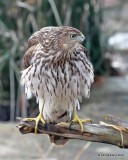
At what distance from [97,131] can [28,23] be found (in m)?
5.02

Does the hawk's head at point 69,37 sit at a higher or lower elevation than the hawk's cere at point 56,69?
higher

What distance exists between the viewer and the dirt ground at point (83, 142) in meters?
6.02

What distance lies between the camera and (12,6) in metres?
7.98

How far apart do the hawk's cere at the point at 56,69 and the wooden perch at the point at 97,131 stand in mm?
208

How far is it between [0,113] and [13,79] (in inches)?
22.7

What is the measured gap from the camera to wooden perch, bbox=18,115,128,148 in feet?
10.3

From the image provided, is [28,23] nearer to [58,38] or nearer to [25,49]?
[25,49]

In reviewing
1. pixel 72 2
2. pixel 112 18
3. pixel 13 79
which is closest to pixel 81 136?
pixel 13 79

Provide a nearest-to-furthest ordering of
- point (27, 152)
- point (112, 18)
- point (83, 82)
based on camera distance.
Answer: point (83, 82), point (27, 152), point (112, 18)

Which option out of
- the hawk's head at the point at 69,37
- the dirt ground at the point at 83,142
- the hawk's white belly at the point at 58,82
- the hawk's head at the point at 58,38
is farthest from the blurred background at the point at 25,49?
the hawk's head at the point at 69,37

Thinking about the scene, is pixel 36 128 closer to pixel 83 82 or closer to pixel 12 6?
pixel 83 82

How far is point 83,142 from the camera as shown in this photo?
6.68m

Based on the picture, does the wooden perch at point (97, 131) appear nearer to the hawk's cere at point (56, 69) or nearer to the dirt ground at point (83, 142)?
the hawk's cere at point (56, 69)

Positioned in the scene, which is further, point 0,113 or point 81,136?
point 0,113
